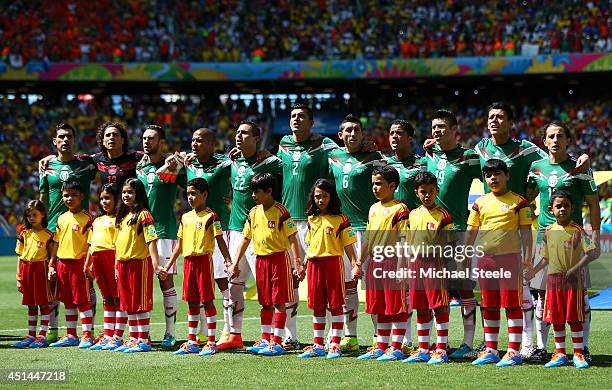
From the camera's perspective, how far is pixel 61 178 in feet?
33.8

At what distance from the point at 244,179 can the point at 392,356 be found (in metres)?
2.28

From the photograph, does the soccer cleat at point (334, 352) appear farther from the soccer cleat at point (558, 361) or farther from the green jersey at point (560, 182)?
the green jersey at point (560, 182)

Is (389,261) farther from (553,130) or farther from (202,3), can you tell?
(202,3)

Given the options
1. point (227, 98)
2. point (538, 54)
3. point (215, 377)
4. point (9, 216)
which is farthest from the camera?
point (227, 98)

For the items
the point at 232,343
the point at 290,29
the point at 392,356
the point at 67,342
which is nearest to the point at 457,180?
the point at 392,356

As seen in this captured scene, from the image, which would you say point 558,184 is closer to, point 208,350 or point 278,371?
point 278,371

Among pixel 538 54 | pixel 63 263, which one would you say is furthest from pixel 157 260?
pixel 538 54

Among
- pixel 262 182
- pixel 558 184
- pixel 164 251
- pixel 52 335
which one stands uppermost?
pixel 262 182

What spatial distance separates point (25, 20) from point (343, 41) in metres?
10.9

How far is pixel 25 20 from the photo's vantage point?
34500 mm

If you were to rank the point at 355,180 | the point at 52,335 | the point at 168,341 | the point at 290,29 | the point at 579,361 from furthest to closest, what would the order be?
the point at 290,29 < the point at 52,335 < the point at 168,341 < the point at 355,180 < the point at 579,361

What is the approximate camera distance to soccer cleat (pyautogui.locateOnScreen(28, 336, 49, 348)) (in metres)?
10.1

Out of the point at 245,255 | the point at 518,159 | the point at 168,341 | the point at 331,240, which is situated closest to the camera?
the point at 518,159

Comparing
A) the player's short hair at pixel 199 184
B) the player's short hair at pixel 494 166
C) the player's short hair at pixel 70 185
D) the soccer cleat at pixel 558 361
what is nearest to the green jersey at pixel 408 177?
the player's short hair at pixel 494 166
